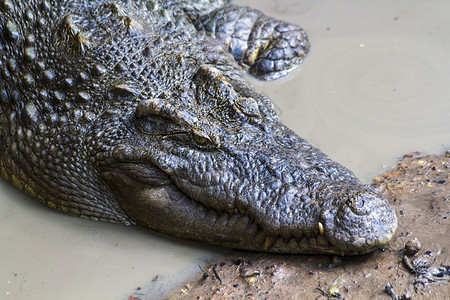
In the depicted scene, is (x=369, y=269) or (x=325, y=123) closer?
(x=369, y=269)

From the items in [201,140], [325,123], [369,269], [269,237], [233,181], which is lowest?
[325,123]

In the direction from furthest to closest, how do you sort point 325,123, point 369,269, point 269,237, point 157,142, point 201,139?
1. point 325,123
2. point 157,142
3. point 201,139
4. point 269,237
5. point 369,269

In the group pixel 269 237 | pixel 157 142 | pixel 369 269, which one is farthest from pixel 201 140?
pixel 369 269

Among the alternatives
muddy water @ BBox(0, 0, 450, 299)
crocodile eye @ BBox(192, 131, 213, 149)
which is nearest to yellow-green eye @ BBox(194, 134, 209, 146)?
crocodile eye @ BBox(192, 131, 213, 149)

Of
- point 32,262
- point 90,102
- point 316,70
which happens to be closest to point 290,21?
point 316,70

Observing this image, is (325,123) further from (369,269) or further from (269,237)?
(369,269)

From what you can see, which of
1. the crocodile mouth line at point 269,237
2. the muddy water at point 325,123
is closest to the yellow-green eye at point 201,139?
the crocodile mouth line at point 269,237

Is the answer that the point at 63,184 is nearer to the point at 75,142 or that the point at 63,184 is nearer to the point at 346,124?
the point at 75,142
